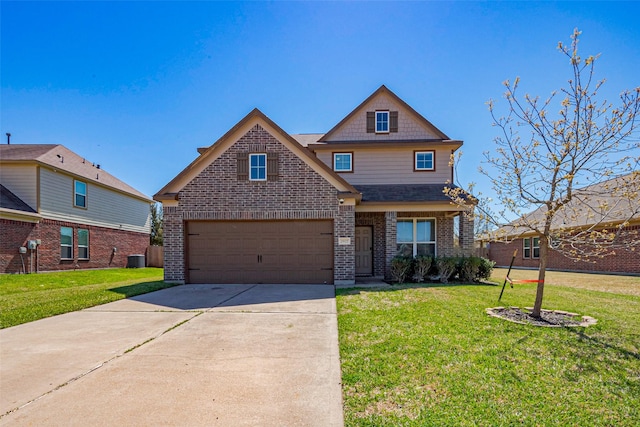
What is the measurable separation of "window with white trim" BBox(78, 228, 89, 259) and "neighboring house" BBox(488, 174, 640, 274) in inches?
770

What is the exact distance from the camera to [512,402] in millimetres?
3316

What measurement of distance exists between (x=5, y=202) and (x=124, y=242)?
8.19 meters

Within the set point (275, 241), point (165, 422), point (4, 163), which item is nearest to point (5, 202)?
point (4, 163)

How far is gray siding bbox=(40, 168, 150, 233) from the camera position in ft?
54.2

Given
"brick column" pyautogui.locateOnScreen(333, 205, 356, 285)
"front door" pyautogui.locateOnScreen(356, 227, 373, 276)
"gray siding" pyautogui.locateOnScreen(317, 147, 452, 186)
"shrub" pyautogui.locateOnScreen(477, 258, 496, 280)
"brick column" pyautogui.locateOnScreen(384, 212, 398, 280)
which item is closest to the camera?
"brick column" pyautogui.locateOnScreen(333, 205, 356, 285)

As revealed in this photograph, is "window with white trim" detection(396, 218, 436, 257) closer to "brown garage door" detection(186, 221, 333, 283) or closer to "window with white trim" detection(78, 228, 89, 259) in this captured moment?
"brown garage door" detection(186, 221, 333, 283)

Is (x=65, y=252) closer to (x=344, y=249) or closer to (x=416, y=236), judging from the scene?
(x=344, y=249)

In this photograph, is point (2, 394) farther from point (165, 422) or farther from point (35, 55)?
point (35, 55)

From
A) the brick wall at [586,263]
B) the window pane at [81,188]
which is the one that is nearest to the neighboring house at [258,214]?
the brick wall at [586,263]

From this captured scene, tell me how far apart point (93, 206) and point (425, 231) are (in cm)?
1789

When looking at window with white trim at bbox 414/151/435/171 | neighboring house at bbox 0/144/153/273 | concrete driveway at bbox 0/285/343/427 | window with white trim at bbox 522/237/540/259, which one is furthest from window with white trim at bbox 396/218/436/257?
neighboring house at bbox 0/144/153/273

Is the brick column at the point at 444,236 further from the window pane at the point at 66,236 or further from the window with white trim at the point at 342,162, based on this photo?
the window pane at the point at 66,236

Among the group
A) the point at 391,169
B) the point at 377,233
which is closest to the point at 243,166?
the point at 377,233

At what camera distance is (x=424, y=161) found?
14516 mm
